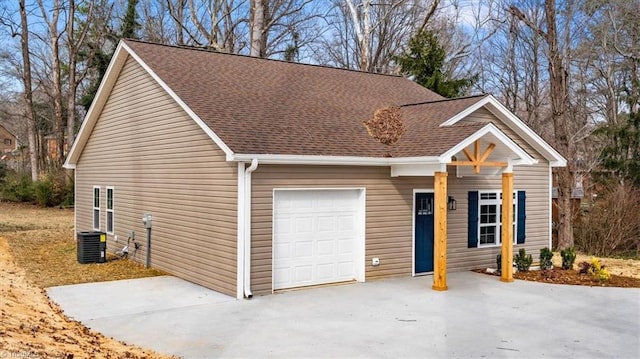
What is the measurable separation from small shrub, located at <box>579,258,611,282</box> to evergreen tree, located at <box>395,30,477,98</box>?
11.1m

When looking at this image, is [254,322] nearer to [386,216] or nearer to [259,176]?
[259,176]

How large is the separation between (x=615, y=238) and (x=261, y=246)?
43.9ft

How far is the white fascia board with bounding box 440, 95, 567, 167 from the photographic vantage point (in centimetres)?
1233

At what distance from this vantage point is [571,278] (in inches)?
462

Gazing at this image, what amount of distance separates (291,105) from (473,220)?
483 centimetres

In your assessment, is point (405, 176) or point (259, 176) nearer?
point (259, 176)

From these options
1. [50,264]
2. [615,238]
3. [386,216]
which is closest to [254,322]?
[386,216]

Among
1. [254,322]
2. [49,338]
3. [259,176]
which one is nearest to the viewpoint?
[49,338]

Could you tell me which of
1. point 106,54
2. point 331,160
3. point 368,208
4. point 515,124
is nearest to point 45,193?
point 106,54

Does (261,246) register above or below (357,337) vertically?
above

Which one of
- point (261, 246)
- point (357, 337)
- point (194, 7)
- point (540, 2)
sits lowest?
point (357, 337)

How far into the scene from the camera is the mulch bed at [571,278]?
11305 millimetres

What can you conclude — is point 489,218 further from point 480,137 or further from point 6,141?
point 6,141

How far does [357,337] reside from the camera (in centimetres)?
729
